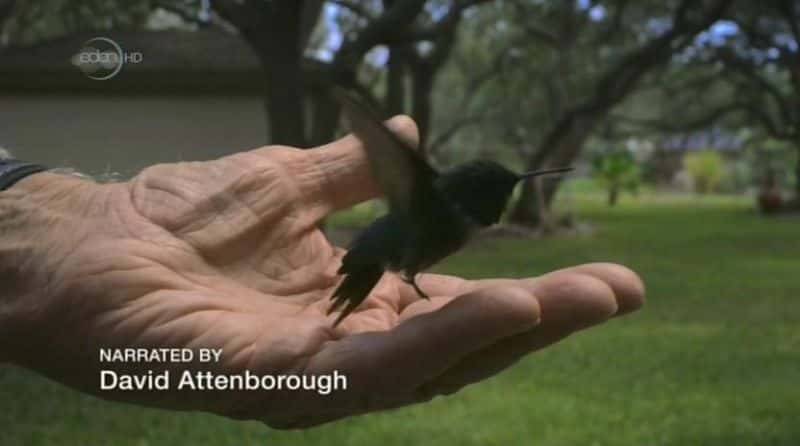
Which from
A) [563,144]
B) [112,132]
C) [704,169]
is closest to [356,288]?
[112,132]

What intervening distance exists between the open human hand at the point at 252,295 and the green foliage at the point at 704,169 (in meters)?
7.00

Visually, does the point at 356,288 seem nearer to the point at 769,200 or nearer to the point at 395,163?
the point at 395,163

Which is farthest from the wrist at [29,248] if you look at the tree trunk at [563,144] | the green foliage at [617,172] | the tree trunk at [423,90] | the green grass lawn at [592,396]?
the green foliage at [617,172]

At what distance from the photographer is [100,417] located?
4.58 feet

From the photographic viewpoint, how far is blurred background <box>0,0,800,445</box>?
745mm

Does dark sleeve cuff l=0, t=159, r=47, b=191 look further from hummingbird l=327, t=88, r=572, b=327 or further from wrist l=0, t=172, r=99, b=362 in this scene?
hummingbird l=327, t=88, r=572, b=327

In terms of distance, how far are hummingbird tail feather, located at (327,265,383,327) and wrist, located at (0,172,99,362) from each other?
8.4 inches

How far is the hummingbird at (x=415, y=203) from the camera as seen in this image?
22.6 inches

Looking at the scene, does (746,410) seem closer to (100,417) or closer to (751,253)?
(100,417)

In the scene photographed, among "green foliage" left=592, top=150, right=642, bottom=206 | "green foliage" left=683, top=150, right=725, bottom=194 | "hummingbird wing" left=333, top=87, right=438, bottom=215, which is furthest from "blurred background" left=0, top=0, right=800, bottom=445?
"green foliage" left=683, top=150, right=725, bottom=194

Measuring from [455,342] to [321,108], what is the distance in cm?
29

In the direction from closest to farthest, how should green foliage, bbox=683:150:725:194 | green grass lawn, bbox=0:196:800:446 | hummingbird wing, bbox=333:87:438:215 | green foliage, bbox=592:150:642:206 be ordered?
hummingbird wing, bbox=333:87:438:215, green grass lawn, bbox=0:196:800:446, green foliage, bbox=592:150:642:206, green foliage, bbox=683:150:725:194

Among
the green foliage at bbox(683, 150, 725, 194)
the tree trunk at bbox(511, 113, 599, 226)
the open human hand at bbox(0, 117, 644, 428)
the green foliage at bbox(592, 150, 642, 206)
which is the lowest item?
the green foliage at bbox(683, 150, 725, 194)

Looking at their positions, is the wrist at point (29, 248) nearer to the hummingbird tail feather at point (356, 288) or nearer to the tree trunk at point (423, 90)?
the hummingbird tail feather at point (356, 288)
